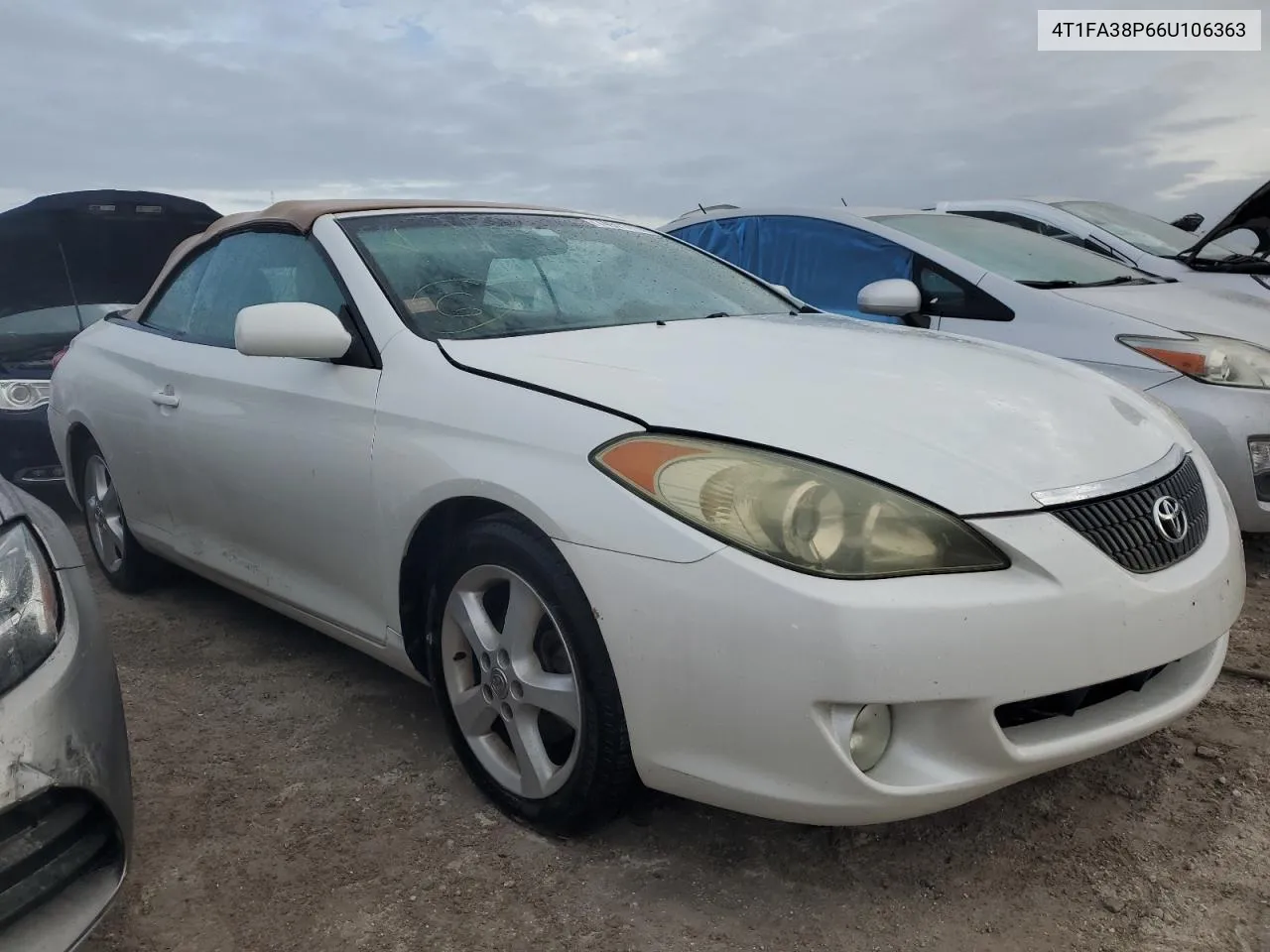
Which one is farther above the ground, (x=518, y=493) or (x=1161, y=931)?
(x=518, y=493)

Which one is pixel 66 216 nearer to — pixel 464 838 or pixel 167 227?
pixel 167 227

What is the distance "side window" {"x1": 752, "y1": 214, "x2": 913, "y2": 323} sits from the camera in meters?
4.77

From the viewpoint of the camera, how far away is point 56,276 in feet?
20.0

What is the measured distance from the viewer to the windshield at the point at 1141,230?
6.72 metres

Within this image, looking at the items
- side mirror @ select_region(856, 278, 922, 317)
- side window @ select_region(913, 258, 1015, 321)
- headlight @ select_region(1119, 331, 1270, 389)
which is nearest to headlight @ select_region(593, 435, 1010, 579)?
side mirror @ select_region(856, 278, 922, 317)

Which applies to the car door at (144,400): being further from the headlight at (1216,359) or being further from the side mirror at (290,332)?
the headlight at (1216,359)

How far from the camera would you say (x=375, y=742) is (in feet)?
9.01

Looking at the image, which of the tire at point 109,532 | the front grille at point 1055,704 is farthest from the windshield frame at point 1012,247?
the tire at point 109,532

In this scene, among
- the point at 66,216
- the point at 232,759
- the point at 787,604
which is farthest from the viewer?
the point at 66,216

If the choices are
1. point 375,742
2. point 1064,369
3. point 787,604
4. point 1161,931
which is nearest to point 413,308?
point 375,742

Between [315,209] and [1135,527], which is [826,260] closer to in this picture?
[315,209]

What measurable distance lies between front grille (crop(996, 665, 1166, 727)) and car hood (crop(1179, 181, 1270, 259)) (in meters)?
3.43

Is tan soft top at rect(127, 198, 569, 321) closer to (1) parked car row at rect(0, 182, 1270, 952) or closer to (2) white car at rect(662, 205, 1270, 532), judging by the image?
(1) parked car row at rect(0, 182, 1270, 952)

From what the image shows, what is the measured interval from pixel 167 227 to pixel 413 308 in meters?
3.92
